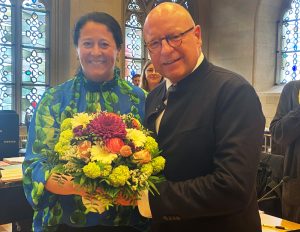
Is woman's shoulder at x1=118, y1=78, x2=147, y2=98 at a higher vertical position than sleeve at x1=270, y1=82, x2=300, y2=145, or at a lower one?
higher

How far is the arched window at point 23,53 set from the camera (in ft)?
23.6

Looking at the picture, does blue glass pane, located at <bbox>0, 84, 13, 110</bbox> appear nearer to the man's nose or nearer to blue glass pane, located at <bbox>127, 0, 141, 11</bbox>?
→ blue glass pane, located at <bbox>127, 0, 141, 11</bbox>

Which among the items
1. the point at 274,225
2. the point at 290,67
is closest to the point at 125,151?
the point at 274,225

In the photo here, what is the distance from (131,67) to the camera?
341 inches

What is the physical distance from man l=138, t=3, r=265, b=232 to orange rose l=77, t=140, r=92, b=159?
24 centimetres

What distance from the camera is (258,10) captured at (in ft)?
28.7

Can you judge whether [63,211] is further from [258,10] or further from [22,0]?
[258,10]

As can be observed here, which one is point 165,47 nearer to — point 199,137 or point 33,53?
point 199,137

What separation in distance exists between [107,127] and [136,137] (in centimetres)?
10

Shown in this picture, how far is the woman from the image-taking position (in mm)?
1647

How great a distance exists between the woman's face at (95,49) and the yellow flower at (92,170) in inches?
26.7

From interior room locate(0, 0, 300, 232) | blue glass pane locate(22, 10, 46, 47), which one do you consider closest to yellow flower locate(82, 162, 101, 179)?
interior room locate(0, 0, 300, 232)

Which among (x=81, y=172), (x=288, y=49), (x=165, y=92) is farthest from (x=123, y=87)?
(x=288, y=49)

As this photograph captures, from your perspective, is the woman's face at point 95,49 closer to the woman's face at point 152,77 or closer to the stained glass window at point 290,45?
the woman's face at point 152,77
